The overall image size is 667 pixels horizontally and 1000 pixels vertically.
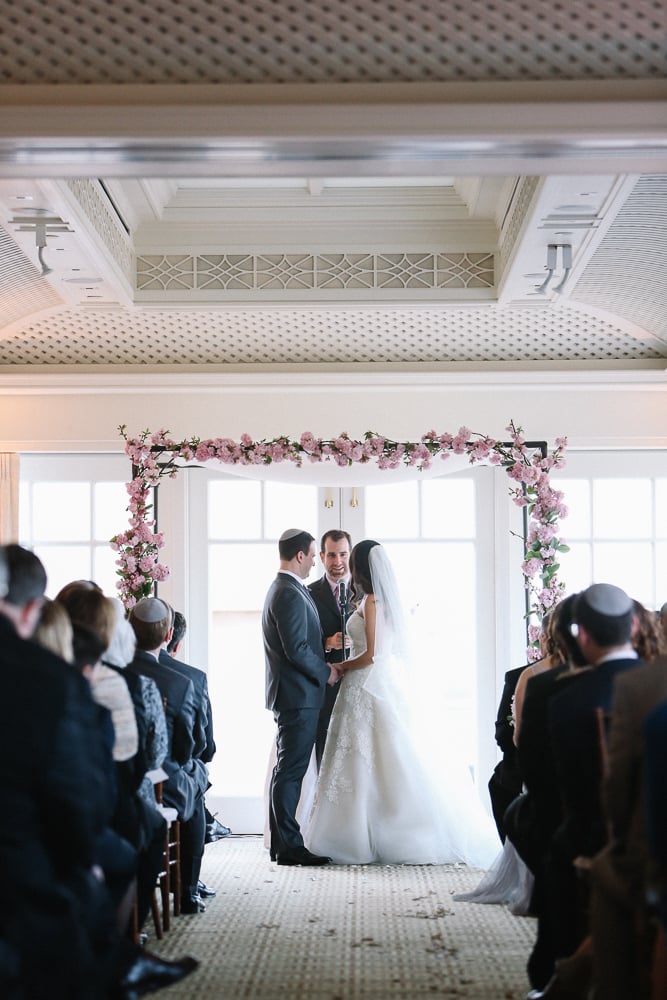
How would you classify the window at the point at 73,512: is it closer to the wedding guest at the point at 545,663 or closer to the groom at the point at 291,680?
the groom at the point at 291,680

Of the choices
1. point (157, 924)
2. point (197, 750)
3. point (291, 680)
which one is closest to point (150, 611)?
point (197, 750)

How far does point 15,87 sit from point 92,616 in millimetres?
1808

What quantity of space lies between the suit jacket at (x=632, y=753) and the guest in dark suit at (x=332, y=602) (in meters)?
4.72

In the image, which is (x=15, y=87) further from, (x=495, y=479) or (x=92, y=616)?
(x=495, y=479)

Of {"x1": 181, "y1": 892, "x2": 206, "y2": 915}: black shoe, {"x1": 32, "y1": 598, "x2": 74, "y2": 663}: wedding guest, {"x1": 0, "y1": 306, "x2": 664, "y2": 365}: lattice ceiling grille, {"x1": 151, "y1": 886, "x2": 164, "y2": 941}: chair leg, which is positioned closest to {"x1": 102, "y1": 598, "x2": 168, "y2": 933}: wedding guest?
{"x1": 151, "y1": 886, "x2": 164, "y2": 941}: chair leg

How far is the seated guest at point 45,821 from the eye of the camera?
2.69 m

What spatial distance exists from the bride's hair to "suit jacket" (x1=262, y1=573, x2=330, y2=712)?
421 mm

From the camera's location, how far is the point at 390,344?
8539 millimetres

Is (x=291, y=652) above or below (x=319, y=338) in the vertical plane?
below

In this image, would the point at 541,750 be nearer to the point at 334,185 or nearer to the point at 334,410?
the point at 334,185

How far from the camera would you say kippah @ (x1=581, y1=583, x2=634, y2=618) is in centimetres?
359

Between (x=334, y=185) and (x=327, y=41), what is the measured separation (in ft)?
11.5

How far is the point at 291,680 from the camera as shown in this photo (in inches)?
287

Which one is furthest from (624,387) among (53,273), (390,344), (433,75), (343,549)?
(433,75)
